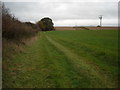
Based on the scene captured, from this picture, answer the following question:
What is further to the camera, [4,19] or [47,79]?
[4,19]

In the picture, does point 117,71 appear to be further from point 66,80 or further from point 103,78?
point 66,80

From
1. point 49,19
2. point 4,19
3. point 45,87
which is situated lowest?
point 45,87

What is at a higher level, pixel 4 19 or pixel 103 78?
pixel 4 19

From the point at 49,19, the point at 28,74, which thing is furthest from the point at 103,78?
the point at 49,19

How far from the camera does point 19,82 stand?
20.4 ft

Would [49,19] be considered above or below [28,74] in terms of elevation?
above

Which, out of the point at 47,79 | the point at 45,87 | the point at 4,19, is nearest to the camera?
the point at 45,87

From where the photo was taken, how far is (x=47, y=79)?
646cm

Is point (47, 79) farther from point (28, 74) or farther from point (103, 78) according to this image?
point (103, 78)

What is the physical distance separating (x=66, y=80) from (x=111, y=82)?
2048 mm

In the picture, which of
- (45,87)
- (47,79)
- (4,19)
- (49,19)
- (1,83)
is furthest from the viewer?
(49,19)

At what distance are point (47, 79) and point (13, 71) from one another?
2.35m

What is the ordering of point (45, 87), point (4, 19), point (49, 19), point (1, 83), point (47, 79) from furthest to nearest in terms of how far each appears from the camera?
point (49, 19) → point (4, 19) → point (47, 79) → point (1, 83) → point (45, 87)

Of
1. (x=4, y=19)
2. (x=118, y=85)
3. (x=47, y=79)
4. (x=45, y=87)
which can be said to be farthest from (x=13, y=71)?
(x=4, y=19)
